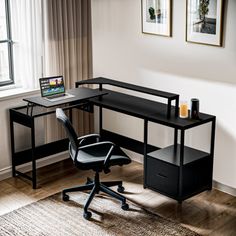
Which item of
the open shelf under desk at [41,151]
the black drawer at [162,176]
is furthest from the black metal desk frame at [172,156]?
the open shelf under desk at [41,151]

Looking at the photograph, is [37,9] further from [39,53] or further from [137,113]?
[137,113]

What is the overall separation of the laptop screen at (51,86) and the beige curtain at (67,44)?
393 mm

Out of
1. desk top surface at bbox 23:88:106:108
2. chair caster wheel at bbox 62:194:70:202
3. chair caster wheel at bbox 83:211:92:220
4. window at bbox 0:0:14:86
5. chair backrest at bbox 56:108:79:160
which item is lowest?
Answer: chair caster wheel at bbox 83:211:92:220

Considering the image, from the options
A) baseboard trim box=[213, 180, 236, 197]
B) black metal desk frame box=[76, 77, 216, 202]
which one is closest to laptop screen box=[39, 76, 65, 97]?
black metal desk frame box=[76, 77, 216, 202]

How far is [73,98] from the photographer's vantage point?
453 centimetres

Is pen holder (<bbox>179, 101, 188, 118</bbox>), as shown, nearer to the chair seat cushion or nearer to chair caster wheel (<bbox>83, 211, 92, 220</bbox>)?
the chair seat cushion

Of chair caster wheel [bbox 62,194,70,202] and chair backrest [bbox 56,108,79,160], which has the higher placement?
chair backrest [bbox 56,108,79,160]

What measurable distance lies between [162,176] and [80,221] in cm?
75

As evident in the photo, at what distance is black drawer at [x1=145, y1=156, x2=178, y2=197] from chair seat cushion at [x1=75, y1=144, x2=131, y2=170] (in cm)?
29

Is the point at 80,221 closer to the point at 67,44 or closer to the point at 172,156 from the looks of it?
the point at 172,156

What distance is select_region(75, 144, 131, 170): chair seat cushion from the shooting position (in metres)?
4.00

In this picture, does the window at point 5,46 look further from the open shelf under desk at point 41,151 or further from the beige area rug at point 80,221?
the beige area rug at point 80,221

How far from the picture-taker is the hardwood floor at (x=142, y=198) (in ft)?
13.2

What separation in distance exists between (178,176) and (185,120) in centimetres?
44
